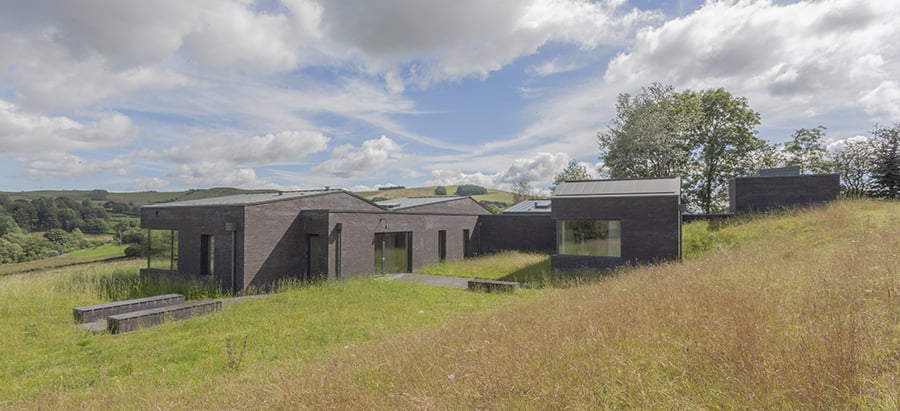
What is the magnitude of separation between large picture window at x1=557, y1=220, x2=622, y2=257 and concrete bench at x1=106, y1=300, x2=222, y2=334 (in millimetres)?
11645

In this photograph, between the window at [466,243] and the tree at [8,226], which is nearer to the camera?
the window at [466,243]

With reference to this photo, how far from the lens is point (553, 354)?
12.4 feet

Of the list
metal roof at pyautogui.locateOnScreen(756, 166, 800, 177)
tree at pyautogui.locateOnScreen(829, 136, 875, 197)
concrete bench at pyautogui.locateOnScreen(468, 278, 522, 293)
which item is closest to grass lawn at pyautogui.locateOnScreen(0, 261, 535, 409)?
concrete bench at pyautogui.locateOnScreen(468, 278, 522, 293)

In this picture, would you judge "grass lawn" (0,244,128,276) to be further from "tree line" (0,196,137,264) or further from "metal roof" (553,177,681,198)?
"metal roof" (553,177,681,198)

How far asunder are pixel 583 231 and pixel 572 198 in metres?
1.31

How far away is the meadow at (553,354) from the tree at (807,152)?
85.3 ft

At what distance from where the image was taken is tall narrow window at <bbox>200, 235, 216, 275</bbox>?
1412 centimetres

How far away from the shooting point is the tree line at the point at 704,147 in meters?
25.2

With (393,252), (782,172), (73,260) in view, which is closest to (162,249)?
(393,252)

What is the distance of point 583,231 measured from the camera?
1490 centimetres

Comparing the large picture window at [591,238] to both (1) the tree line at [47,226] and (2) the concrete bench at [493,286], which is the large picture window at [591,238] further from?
(1) the tree line at [47,226]

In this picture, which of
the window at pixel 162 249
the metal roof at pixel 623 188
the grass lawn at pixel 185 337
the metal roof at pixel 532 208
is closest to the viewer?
the grass lawn at pixel 185 337

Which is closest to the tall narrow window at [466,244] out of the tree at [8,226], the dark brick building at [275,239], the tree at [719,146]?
the dark brick building at [275,239]

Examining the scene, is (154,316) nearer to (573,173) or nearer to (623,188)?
(623,188)
